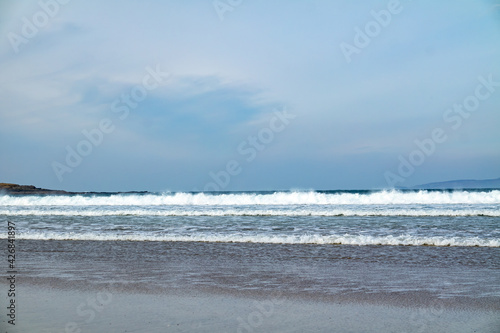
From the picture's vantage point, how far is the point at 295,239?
12320 mm

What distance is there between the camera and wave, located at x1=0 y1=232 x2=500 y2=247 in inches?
443

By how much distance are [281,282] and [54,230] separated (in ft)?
38.8

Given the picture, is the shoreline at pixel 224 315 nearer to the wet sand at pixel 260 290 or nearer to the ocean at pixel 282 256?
the wet sand at pixel 260 290

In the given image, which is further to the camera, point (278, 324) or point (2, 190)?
point (2, 190)

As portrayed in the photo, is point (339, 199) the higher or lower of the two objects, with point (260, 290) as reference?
higher

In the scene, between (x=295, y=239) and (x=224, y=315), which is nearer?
(x=224, y=315)

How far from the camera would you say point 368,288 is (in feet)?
21.8

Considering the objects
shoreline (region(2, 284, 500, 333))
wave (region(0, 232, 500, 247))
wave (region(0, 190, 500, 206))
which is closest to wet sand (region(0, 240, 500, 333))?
shoreline (region(2, 284, 500, 333))

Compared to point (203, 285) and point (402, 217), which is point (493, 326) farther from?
point (402, 217)

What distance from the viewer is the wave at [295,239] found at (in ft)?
36.9

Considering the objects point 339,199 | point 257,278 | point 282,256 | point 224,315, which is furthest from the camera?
point 339,199

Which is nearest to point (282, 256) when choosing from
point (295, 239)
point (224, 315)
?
point (295, 239)

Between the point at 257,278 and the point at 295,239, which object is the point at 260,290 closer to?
the point at 257,278

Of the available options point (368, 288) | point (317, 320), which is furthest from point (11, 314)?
point (368, 288)
